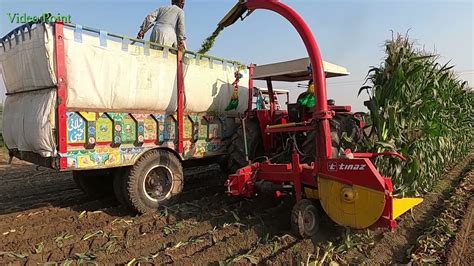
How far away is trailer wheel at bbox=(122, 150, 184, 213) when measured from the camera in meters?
4.79

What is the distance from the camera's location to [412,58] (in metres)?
5.54

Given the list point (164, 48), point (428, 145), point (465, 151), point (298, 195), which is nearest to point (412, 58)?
point (428, 145)

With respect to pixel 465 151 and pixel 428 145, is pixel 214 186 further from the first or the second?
pixel 465 151

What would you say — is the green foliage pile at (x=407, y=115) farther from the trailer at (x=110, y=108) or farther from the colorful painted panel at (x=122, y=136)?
the colorful painted panel at (x=122, y=136)

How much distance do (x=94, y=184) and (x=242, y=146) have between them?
7.79ft

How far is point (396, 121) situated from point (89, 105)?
4123 millimetres

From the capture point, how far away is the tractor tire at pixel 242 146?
18.7 ft

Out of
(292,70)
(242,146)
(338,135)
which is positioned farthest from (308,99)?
(242,146)

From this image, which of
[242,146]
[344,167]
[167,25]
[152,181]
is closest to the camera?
[344,167]

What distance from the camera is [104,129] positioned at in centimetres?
452

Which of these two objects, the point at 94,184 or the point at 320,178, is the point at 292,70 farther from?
the point at 94,184

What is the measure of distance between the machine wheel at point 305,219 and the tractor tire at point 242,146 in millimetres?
1628

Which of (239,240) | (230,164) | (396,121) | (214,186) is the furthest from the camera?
(214,186)

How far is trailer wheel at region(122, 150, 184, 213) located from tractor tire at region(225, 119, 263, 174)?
86 cm
